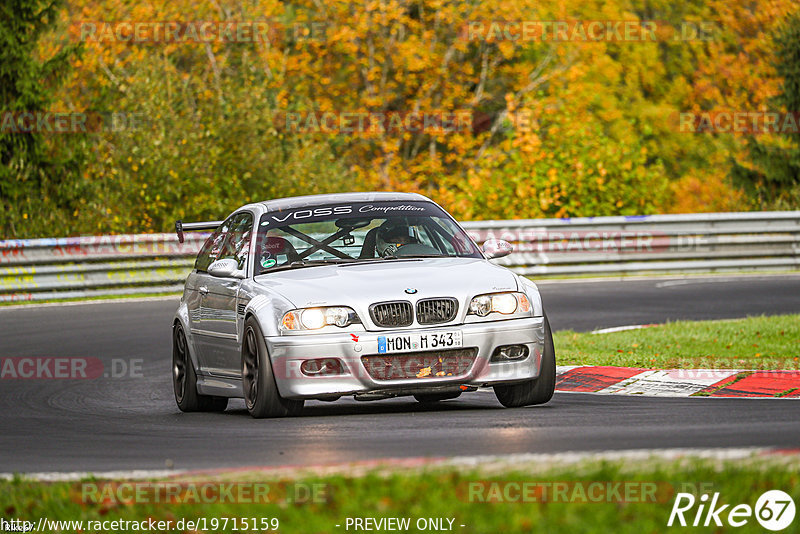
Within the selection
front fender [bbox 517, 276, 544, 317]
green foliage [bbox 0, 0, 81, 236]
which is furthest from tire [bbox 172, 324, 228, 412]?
green foliage [bbox 0, 0, 81, 236]

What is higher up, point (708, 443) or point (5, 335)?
point (708, 443)

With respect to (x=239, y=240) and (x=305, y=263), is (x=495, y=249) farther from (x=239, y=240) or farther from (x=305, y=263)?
(x=239, y=240)

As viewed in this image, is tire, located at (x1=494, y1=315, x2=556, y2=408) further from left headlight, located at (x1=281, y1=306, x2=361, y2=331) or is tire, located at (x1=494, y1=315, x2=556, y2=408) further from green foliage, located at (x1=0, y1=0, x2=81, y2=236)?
green foliage, located at (x1=0, y1=0, x2=81, y2=236)

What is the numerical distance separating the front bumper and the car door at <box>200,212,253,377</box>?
A: 0.91 metres

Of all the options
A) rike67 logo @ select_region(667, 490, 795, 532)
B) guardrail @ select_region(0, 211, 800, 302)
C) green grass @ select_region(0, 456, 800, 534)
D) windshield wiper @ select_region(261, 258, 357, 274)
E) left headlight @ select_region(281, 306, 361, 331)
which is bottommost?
guardrail @ select_region(0, 211, 800, 302)

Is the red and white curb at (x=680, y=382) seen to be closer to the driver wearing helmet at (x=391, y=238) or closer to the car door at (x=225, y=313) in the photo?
the driver wearing helmet at (x=391, y=238)

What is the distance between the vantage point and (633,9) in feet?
208

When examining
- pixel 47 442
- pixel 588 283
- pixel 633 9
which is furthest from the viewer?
pixel 633 9

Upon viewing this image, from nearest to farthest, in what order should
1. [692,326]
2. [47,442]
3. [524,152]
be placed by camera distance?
[47,442] < [692,326] < [524,152]

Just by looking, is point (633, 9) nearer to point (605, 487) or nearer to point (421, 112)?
point (421, 112)

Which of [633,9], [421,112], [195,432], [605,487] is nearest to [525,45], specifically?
[421,112]

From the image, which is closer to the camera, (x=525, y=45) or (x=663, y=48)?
(x=525, y=45)

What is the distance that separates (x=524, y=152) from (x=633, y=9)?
3107cm

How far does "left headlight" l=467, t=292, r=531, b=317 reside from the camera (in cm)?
980
